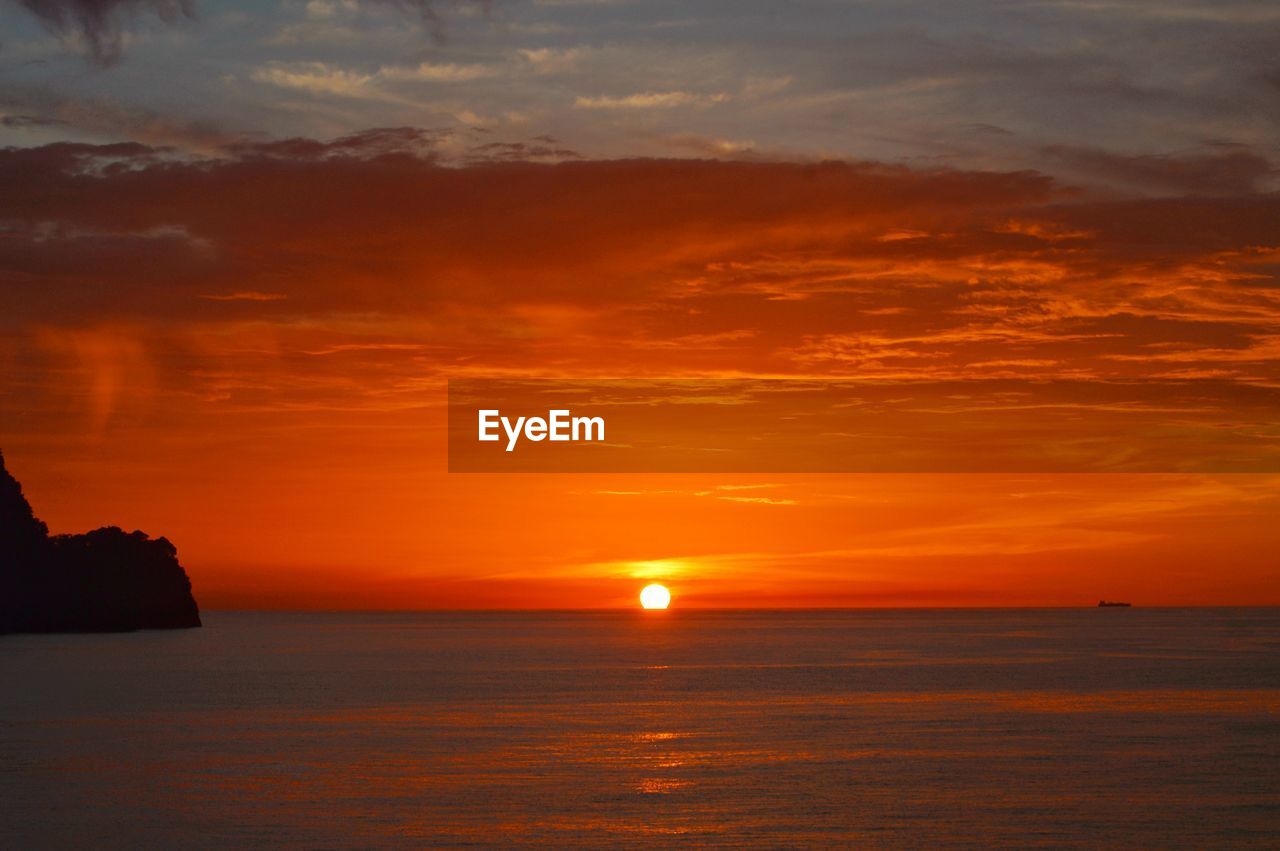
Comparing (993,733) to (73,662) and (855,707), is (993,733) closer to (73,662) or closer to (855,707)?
(855,707)

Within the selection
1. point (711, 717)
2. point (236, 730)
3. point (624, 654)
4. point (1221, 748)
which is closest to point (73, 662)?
point (624, 654)

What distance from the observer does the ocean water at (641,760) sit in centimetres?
4244

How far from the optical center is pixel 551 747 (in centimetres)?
6250

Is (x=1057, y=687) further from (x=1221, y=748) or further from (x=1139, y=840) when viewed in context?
(x=1139, y=840)

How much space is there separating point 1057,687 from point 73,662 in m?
98.6

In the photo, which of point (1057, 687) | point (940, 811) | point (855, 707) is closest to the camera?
point (940, 811)

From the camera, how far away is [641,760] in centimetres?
5784

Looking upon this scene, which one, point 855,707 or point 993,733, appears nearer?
point 993,733

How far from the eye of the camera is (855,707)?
83500 millimetres


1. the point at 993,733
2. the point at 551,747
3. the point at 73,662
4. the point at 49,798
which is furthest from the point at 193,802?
the point at 73,662

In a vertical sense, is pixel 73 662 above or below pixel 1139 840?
above

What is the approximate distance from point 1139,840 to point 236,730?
48030 mm

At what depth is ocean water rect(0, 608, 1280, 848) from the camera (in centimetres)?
4244

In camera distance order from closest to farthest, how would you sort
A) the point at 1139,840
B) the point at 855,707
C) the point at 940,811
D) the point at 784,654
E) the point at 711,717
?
the point at 1139,840 < the point at 940,811 < the point at 711,717 < the point at 855,707 < the point at 784,654
